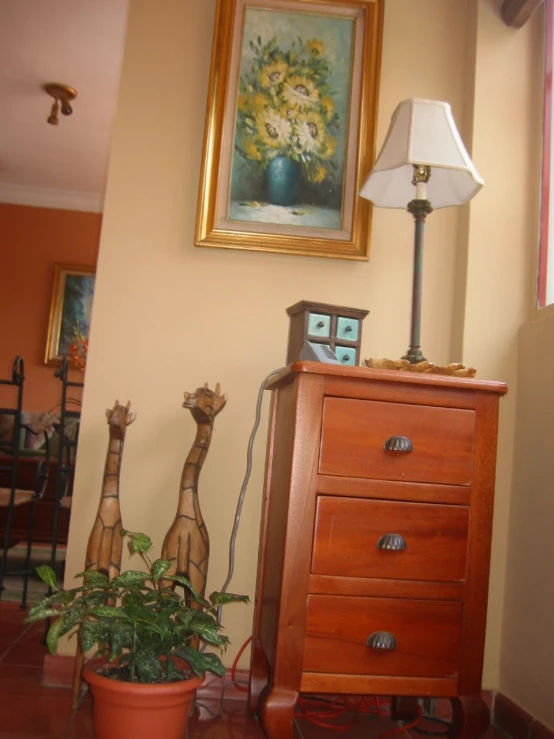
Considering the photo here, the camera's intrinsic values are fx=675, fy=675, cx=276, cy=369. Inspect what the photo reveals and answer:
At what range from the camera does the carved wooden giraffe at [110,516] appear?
1693 mm

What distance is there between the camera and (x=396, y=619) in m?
1.34

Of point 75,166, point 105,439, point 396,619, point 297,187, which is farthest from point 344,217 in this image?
point 75,166

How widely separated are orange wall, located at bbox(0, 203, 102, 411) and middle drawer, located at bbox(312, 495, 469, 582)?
14.8 feet

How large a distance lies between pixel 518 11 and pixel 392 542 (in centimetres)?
157

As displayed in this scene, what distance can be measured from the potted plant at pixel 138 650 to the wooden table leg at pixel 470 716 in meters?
0.49

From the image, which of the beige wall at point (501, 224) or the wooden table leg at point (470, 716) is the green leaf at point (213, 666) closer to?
the wooden table leg at point (470, 716)

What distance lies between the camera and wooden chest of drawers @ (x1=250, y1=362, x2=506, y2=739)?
132 cm

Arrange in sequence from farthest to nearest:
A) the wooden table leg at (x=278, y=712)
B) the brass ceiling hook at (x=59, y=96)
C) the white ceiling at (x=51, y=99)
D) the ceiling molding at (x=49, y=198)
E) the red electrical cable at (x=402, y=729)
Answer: the ceiling molding at (x=49, y=198)
the brass ceiling hook at (x=59, y=96)
the white ceiling at (x=51, y=99)
the red electrical cable at (x=402, y=729)
the wooden table leg at (x=278, y=712)

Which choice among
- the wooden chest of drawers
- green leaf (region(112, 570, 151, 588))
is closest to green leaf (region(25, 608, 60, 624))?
green leaf (region(112, 570, 151, 588))

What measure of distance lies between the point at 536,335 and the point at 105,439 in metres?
1.22

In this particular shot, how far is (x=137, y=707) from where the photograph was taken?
4.43 feet

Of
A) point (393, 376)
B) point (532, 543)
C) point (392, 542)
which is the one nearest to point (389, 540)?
point (392, 542)

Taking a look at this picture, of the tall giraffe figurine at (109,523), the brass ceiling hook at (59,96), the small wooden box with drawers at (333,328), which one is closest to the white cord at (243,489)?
the small wooden box with drawers at (333,328)

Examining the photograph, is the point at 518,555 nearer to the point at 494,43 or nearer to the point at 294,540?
the point at 294,540
